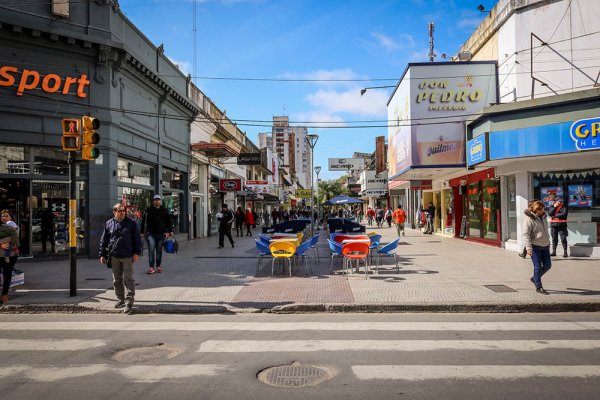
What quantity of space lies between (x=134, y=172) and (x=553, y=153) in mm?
14341

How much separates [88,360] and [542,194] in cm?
1424

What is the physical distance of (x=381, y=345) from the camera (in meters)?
5.61

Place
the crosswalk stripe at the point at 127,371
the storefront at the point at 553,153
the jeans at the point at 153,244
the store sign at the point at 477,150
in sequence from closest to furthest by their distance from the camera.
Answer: the crosswalk stripe at the point at 127,371 → the jeans at the point at 153,244 → the storefront at the point at 553,153 → the store sign at the point at 477,150

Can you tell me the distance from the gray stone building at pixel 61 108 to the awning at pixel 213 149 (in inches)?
245

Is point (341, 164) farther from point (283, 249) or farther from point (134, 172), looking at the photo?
point (283, 249)

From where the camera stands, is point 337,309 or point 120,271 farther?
point 120,271

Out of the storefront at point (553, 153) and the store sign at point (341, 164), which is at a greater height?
the store sign at point (341, 164)

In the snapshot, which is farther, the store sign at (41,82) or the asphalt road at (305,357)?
the store sign at (41,82)

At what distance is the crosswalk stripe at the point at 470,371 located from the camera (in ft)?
14.8

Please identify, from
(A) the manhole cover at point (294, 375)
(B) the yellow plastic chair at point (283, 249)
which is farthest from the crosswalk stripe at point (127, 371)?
(B) the yellow plastic chair at point (283, 249)

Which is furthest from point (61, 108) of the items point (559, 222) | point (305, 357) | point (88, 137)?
point (559, 222)

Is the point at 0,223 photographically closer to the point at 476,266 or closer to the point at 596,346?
the point at 596,346

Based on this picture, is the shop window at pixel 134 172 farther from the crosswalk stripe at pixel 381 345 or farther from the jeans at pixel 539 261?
the jeans at pixel 539 261

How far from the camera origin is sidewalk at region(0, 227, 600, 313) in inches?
308
